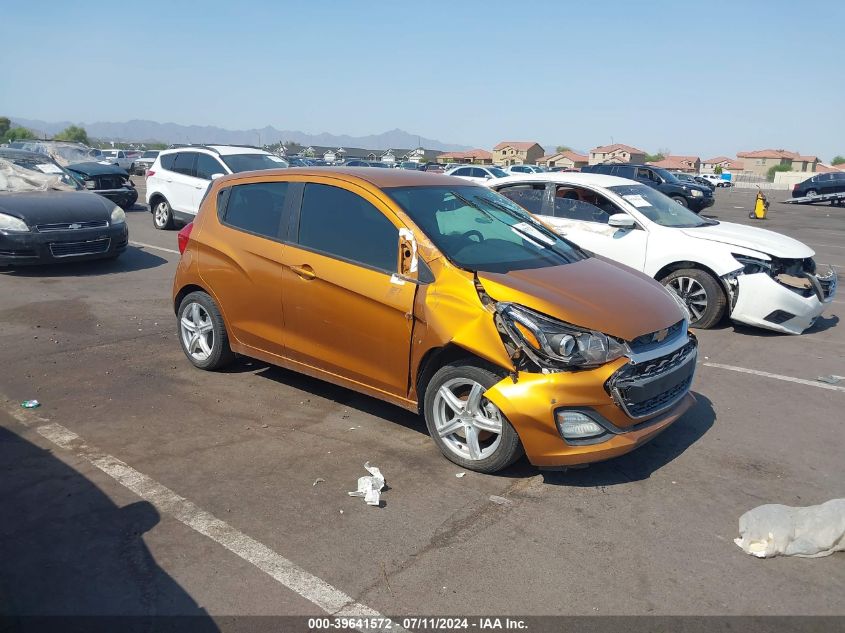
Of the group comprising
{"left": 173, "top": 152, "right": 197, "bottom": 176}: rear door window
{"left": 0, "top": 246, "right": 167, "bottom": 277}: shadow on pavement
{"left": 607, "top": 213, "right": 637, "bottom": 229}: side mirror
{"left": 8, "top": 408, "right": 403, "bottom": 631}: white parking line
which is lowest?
{"left": 8, "top": 408, "right": 403, "bottom": 631}: white parking line

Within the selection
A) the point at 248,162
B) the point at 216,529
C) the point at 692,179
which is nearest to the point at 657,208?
the point at 216,529

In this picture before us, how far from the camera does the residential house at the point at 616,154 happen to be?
120 m

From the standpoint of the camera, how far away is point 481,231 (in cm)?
507

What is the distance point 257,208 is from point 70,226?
5.66 m

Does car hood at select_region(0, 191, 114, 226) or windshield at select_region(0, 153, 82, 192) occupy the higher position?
windshield at select_region(0, 153, 82, 192)

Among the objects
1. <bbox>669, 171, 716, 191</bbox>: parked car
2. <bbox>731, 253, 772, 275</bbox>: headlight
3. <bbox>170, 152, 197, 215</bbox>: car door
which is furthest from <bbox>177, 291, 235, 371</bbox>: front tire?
<bbox>669, 171, 716, 191</bbox>: parked car

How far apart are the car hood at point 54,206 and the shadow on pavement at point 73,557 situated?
6.47m

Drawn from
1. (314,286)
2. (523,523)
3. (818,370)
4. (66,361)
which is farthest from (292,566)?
(818,370)

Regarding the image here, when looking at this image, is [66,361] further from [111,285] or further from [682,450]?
[682,450]

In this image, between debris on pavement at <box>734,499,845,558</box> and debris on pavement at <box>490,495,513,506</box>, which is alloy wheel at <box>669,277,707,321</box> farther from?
debris on pavement at <box>490,495,513,506</box>

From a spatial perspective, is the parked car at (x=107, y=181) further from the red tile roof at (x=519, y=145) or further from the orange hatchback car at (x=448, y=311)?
the red tile roof at (x=519, y=145)

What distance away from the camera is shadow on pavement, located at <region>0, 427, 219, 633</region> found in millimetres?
3033

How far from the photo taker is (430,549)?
3570mm

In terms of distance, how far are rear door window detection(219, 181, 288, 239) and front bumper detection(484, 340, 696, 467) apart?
239cm
